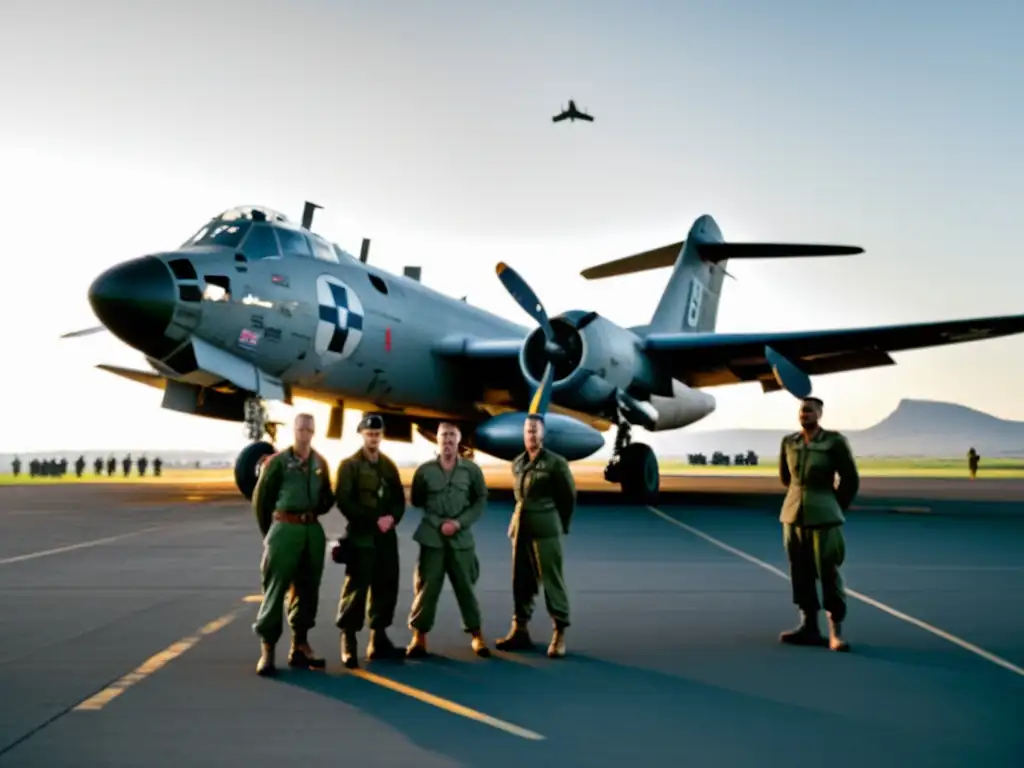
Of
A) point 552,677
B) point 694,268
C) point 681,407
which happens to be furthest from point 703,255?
point 552,677

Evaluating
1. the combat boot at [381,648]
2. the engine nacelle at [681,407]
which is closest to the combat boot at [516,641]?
the combat boot at [381,648]

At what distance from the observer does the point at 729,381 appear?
26.8 metres

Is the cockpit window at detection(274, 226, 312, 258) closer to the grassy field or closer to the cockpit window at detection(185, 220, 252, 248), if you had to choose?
the cockpit window at detection(185, 220, 252, 248)

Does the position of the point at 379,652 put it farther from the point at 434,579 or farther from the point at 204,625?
the point at 204,625

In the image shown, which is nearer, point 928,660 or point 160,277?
point 928,660

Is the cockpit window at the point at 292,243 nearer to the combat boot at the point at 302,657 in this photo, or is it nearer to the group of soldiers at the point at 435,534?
the group of soldiers at the point at 435,534

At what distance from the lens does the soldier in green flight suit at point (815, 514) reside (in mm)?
7230

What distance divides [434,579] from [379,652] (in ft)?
1.93

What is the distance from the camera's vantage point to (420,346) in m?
21.9

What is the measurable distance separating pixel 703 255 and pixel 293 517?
24.3 metres

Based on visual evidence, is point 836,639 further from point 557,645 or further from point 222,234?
point 222,234

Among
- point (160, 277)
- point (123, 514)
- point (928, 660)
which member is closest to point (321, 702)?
point (928, 660)

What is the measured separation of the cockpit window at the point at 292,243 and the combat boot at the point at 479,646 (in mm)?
12642

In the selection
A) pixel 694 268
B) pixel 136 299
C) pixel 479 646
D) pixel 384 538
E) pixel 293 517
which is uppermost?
pixel 694 268
